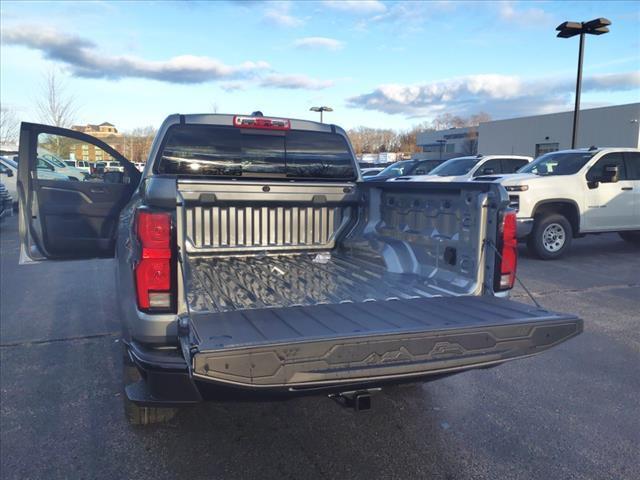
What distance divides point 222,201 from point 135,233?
5.01 ft

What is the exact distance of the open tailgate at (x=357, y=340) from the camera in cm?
234

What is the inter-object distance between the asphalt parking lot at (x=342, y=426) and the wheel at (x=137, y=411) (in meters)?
0.08

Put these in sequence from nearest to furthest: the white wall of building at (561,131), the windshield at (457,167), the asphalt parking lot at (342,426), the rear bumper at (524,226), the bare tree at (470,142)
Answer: the asphalt parking lot at (342,426), the rear bumper at (524,226), the windshield at (457,167), the white wall of building at (561,131), the bare tree at (470,142)

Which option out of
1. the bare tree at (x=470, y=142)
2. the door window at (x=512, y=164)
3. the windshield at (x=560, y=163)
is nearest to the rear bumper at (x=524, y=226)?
the windshield at (x=560, y=163)

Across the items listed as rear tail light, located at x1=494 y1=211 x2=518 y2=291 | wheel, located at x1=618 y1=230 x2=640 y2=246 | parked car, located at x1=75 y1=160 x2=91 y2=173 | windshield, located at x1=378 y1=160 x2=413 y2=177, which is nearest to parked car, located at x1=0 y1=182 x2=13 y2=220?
parked car, located at x1=75 y1=160 x2=91 y2=173

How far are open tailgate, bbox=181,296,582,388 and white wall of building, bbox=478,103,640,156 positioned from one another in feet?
119

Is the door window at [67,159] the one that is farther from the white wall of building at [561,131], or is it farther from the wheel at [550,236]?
the white wall of building at [561,131]

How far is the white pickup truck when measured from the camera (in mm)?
9648

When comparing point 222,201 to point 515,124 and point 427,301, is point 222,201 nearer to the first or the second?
point 427,301

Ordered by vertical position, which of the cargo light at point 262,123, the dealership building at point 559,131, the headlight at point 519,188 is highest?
the dealership building at point 559,131

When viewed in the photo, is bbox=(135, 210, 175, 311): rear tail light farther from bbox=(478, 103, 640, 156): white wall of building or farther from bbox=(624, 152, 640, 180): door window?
bbox=(478, 103, 640, 156): white wall of building

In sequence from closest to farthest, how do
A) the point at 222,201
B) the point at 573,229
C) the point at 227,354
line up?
the point at 227,354
the point at 222,201
the point at 573,229

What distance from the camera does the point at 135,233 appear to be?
294 cm

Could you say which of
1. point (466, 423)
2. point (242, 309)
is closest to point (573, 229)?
point (466, 423)
